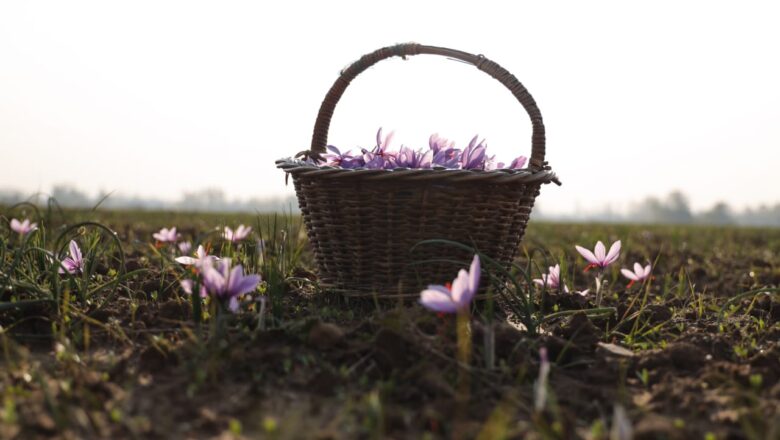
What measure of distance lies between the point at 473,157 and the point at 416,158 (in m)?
0.22

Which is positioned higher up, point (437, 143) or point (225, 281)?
point (437, 143)

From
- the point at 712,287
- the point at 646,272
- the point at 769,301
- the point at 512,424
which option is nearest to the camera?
the point at 512,424

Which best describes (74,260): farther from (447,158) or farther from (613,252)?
(613,252)

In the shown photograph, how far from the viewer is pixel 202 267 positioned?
194 centimetres

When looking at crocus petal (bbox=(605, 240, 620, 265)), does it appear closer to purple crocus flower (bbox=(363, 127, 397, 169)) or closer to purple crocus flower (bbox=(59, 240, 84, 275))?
purple crocus flower (bbox=(363, 127, 397, 169))

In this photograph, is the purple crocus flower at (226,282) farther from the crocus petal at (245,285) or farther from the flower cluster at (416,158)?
the flower cluster at (416,158)

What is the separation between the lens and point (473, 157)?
2453mm

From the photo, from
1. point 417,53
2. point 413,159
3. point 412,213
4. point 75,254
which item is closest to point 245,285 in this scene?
point 412,213

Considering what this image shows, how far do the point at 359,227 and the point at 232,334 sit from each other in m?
0.66

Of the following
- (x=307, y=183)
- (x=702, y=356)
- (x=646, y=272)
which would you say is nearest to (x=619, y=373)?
(x=702, y=356)

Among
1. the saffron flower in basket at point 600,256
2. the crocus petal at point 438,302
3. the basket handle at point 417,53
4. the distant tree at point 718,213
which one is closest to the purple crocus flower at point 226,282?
the crocus petal at point 438,302

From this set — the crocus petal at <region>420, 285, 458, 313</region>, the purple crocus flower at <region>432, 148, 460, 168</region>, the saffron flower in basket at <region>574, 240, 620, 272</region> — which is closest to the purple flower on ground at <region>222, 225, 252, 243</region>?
the purple crocus flower at <region>432, 148, 460, 168</region>

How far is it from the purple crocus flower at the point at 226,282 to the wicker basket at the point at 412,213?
1.74 feet

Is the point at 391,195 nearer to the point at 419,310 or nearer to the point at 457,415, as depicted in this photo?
the point at 419,310
